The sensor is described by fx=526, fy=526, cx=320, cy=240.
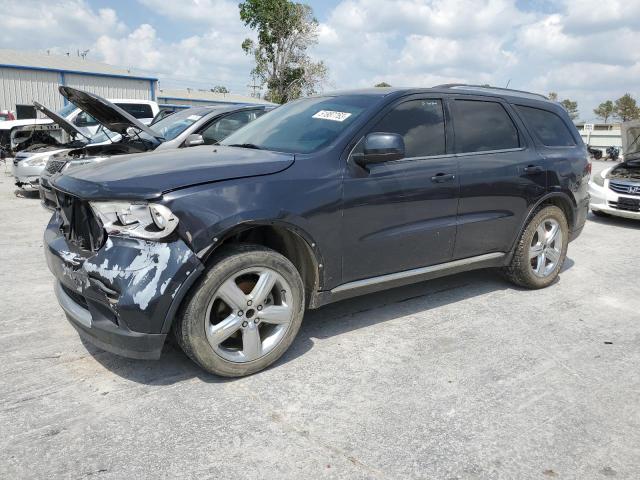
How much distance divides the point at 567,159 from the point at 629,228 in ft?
15.6

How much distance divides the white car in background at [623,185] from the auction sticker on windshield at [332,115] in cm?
690

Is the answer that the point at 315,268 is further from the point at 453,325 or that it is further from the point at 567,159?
the point at 567,159

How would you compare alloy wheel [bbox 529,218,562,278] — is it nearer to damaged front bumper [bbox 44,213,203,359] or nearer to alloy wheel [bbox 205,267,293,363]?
alloy wheel [bbox 205,267,293,363]

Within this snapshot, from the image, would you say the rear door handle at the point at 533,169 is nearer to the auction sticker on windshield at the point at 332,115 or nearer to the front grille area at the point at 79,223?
the auction sticker on windshield at the point at 332,115

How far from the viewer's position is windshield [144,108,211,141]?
7323 millimetres

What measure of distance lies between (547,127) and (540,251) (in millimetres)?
1203

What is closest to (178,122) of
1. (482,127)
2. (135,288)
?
(482,127)

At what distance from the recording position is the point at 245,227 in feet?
9.90

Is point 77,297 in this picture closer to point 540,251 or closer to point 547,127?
point 540,251

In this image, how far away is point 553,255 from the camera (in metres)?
5.08

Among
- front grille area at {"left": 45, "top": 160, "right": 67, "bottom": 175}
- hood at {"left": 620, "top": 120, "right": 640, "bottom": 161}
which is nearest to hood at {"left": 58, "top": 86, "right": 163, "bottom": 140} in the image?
front grille area at {"left": 45, "top": 160, "right": 67, "bottom": 175}

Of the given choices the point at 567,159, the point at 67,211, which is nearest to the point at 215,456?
the point at 67,211

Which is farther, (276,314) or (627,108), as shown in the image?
(627,108)

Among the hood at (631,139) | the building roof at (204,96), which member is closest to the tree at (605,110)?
the building roof at (204,96)
